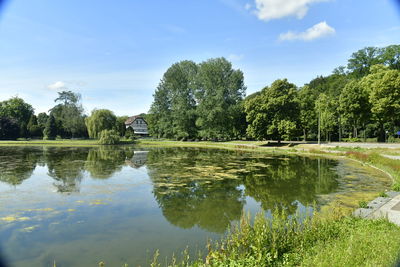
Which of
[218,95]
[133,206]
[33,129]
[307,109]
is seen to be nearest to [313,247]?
[133,206]

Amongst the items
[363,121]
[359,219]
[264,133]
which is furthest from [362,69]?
[359,219]

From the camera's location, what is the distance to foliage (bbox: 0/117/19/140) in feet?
227

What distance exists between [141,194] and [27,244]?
620 cm

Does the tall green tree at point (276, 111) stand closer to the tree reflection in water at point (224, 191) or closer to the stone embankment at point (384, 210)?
the tree reflection in water at point (224, 191)

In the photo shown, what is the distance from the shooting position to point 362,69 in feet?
212

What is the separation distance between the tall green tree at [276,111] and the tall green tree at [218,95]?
10.3 meters

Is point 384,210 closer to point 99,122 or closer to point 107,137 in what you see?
point 107,137

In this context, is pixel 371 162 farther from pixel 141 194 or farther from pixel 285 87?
pixel 285 87

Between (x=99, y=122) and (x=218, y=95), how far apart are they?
2840 centimetres

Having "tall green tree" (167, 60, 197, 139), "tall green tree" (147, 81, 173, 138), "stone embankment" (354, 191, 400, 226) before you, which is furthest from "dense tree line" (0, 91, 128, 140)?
"stone embankment" (354, 191, 400, 226)

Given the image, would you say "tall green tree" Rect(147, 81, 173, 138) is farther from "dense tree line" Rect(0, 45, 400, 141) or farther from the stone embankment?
the stone embankment

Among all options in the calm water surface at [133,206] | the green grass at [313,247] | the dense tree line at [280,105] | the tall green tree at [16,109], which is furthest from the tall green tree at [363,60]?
the tall green tree at [16,109]

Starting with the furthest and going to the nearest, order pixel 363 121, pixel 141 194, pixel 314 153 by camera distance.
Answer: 1. pixel 363 121
2. pixel 314 153
3. pixel 141 194

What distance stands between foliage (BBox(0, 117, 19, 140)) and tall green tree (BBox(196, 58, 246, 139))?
172 ft
